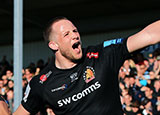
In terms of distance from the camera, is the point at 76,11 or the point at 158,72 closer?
the point at 158,72

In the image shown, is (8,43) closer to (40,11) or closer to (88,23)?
(40,11)

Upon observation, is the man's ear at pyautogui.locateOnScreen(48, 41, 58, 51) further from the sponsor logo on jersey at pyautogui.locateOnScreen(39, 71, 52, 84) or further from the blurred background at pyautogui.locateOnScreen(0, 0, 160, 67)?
the blurred background at pyautogui.locateOnScreen(0, 0, 160, 67)

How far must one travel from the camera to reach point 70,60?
2.70m

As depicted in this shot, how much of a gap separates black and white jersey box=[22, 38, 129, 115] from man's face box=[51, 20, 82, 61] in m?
0.10

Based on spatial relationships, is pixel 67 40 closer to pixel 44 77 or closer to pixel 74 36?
pixel 74 36

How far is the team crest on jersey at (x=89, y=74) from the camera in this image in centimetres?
253

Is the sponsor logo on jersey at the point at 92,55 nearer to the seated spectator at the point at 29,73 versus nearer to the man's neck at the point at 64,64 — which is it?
the man's neck at the point at 64,64

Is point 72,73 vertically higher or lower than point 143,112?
higher

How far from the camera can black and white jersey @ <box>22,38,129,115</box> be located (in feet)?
8.02

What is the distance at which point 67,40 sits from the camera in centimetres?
267

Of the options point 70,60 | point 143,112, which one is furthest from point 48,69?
point 143,112

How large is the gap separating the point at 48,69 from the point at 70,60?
244 millimetres

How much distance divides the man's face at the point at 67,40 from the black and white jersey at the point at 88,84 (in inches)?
4.0

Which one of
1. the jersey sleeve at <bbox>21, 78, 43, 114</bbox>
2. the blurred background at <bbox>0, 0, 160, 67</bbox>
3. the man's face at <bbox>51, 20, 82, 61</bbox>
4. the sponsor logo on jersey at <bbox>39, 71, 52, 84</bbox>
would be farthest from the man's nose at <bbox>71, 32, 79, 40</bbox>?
the blurred background at <bbox>0, 0, 160, 67</bbox>
